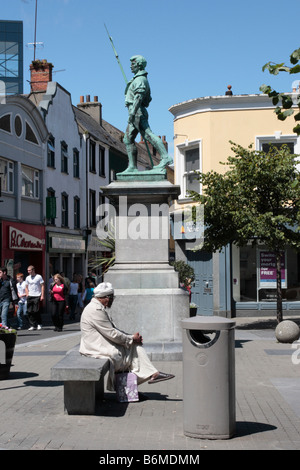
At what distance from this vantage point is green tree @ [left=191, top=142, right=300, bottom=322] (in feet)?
57.1

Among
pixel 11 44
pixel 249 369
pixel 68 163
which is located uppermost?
pixel 11 44

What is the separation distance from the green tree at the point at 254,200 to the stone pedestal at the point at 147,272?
4665 millimetres

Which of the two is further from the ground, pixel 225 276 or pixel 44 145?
pixel 44 145

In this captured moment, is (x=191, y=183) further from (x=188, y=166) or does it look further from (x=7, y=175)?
(x=7, y=175)

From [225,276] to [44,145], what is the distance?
13.4m

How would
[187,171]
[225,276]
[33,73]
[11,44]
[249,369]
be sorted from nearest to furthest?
1. [249,369]
2. [225,276]
3. [187,171]
4. [33,73]
5. [11,44]

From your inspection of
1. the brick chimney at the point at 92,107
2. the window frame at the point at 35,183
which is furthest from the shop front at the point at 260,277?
the brick chimney at the point at 92,107

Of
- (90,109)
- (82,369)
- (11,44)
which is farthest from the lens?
(11,44)

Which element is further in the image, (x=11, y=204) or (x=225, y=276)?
(x=11, y=204)

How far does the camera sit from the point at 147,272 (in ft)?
42.0

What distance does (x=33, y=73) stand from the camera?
124 ft

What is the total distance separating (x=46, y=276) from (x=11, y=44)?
5647 cm
